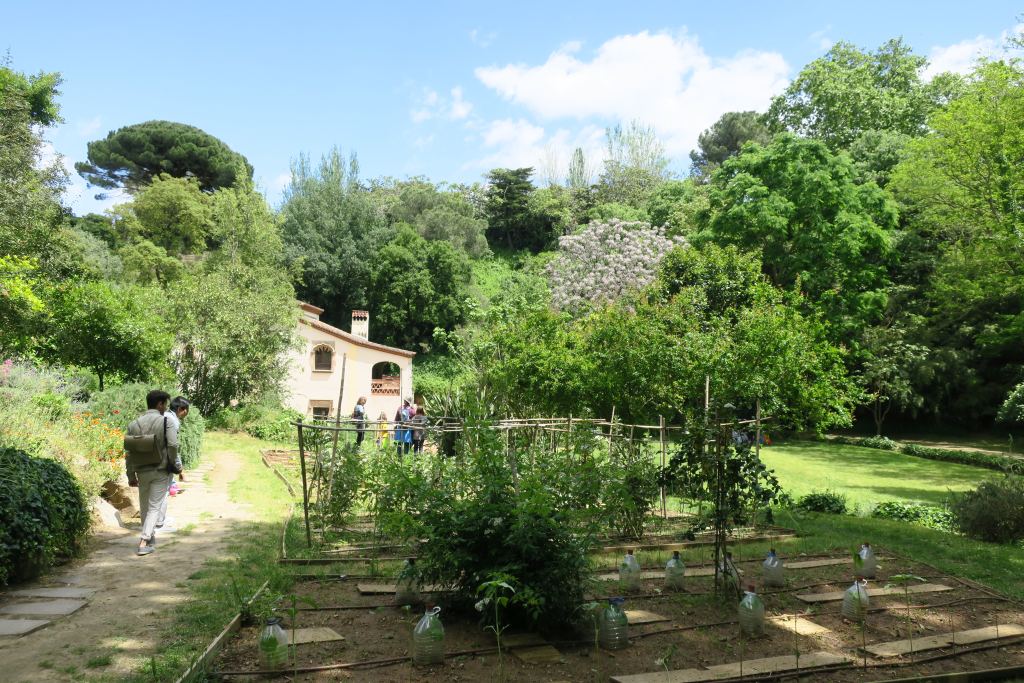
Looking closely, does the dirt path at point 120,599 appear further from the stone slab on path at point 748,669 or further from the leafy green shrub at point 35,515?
the stone slab on path at point 748,669

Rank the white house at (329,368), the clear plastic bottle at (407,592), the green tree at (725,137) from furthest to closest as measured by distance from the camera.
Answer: the green tree at (725,137) → the white house at (329,368) → the clear plastic bottle at (407,592)

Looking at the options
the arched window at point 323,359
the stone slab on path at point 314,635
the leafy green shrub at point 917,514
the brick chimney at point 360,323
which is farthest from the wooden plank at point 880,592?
the brick chimney at point 360,323

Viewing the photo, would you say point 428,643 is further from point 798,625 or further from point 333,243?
point 333,243

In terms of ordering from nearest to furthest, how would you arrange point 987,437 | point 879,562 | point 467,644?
point 467,644 < point 879,562 < point 987,437

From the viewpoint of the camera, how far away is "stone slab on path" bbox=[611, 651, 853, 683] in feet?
14.0

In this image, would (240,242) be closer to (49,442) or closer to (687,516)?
(49,442)

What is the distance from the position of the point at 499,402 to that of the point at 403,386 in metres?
18.9

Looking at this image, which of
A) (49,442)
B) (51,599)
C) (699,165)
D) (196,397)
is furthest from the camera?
(699,165)

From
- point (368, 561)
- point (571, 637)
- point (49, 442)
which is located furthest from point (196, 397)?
point (571, 637)

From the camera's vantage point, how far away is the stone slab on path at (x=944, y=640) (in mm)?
4973

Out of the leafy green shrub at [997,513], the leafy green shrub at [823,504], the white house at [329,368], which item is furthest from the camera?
the white house at [329,368]

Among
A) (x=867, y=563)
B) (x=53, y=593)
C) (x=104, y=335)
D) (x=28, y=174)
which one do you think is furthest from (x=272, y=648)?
(x=28, y=174)

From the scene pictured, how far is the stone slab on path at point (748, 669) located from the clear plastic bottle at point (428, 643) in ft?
3.55

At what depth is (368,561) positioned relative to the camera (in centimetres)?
695
